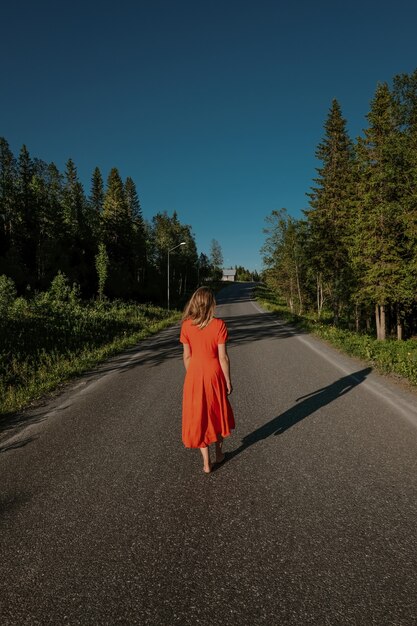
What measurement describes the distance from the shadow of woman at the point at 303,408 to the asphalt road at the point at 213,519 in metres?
0.04

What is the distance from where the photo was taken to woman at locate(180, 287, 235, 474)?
3.75m

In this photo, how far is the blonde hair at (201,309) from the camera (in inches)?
147

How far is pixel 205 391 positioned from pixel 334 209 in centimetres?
A: 2402

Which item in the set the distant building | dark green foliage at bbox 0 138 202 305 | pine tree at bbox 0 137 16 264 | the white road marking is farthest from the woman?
the distant building

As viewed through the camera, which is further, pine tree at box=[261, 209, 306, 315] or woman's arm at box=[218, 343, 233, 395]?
pine tree at box=[261, 209, 306, 315]

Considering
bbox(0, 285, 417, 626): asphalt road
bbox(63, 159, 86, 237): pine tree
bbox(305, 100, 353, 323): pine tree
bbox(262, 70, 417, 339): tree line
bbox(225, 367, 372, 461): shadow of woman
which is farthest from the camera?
bbox(63, 159, 86, 237): pine tree

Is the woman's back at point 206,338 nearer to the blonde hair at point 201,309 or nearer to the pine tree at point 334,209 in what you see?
the blonde hair at point 201,309

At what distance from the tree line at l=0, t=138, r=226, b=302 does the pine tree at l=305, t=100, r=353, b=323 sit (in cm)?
2204

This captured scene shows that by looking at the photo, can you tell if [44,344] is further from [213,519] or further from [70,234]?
[70,234]

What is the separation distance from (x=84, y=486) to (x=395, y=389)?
20.3 ft

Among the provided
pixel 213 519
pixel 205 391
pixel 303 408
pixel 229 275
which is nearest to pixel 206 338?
pixel 205 391

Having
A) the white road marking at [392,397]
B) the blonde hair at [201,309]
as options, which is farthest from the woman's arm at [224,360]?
the white road marking at [392,397]

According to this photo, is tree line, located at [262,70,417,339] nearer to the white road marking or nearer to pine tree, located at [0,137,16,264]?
the white road marking

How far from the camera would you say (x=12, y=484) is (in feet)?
12.4
